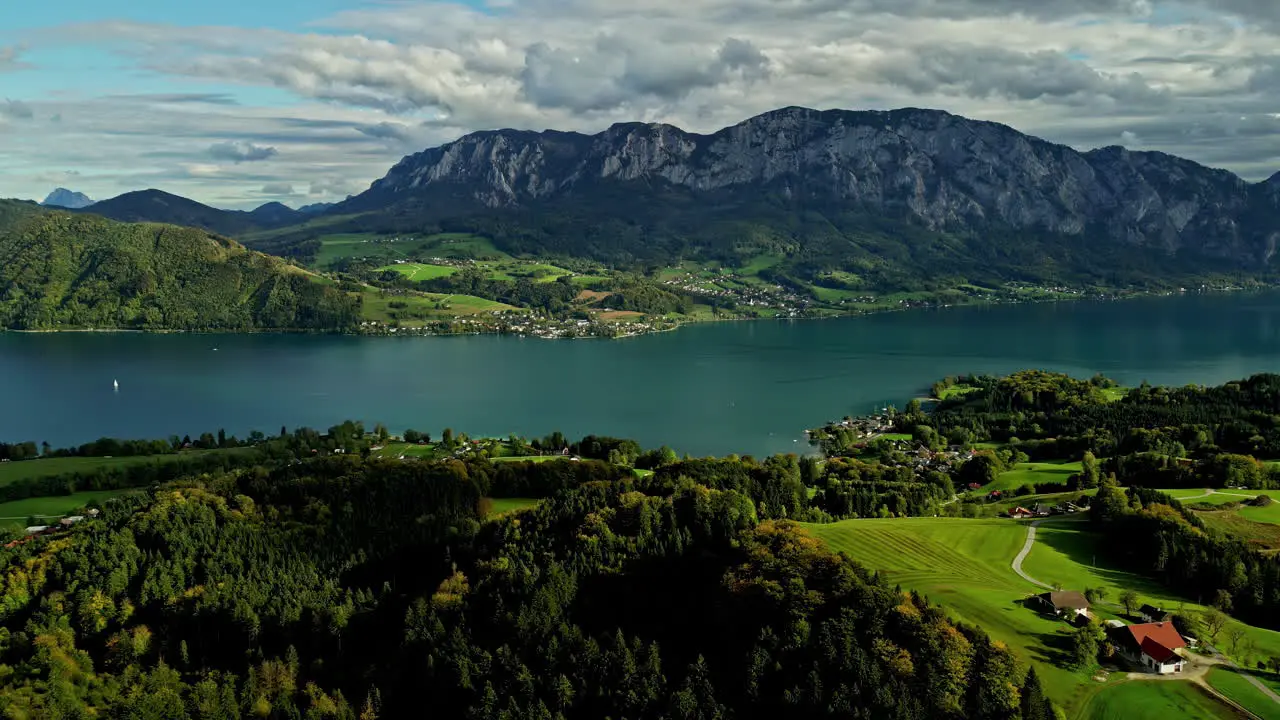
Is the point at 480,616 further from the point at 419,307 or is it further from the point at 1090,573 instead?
the point at 419,307

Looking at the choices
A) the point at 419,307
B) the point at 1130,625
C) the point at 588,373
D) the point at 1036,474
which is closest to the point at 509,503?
the point at 1130,625

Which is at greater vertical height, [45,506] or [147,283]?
[147,283]

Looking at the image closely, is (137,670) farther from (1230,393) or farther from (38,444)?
(1230,393)

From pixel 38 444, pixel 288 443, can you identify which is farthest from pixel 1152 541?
pixel 38 444

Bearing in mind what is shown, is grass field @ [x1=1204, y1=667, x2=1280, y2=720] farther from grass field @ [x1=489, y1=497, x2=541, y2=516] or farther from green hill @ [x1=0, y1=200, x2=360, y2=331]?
green hill @ [x1=0, y1=200, x2=360, y2=331]

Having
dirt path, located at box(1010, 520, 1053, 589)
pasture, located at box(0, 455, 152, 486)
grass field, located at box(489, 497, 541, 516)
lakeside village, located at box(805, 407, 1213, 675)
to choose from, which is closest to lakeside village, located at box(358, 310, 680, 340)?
pasture, located at box(0, 455, 152, 486)

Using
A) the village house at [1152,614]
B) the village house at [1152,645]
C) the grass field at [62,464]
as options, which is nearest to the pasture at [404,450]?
the grass field at [62,464]
